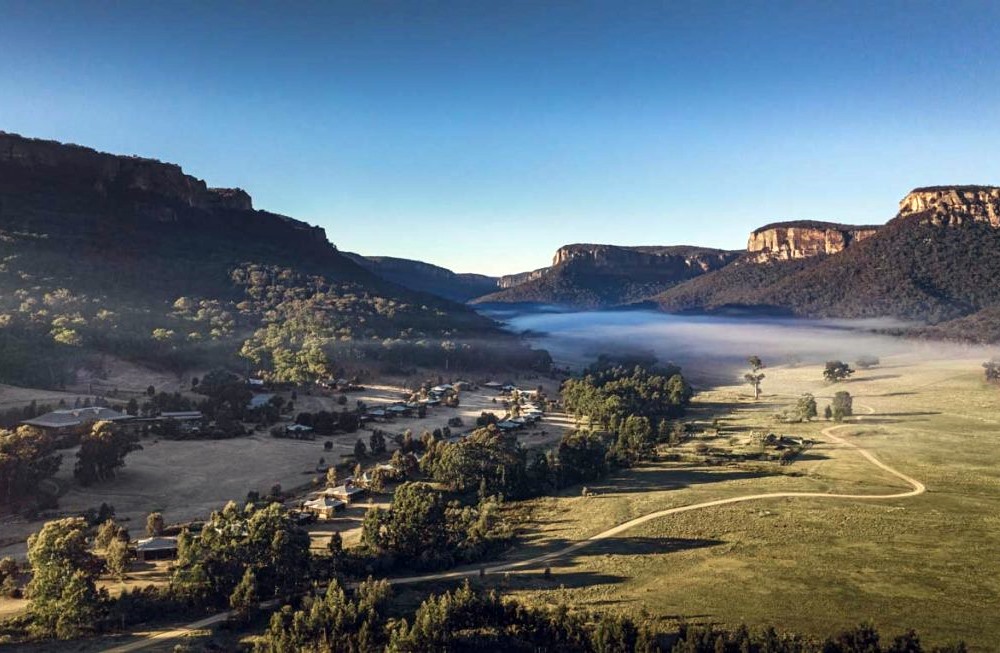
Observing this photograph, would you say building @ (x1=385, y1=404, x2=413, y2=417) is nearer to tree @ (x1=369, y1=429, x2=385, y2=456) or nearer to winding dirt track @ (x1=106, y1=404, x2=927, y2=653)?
Result: tree @ (x1=369, y1=429, x2=385, y2=456)

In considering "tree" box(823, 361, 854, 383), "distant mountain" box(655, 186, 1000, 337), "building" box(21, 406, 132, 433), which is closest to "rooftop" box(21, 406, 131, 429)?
"building" box(21, 406, 132, 433)

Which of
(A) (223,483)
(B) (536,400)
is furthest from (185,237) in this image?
(A) (223,483)

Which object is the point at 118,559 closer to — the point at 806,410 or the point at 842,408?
the point at 806,410

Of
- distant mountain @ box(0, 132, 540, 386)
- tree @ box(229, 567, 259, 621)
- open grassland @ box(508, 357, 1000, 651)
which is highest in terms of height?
distant mountain @ box(0, 132, 540, 386)

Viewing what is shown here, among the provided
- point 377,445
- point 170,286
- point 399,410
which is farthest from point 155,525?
point 170,286

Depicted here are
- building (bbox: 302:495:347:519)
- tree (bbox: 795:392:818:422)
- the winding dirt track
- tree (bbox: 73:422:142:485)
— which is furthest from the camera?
tree (bbox: 795:392:818:422)

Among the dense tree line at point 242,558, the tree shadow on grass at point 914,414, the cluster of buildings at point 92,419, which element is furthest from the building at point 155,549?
the tree shadow on grass at point 914,414
